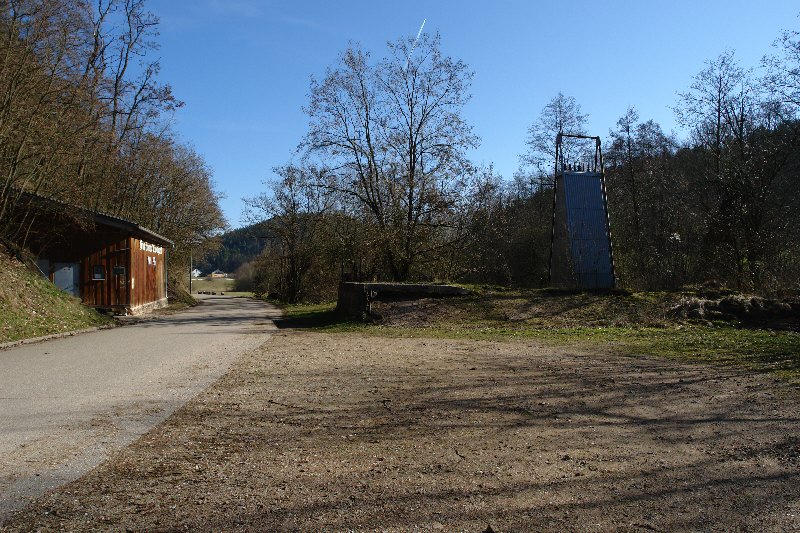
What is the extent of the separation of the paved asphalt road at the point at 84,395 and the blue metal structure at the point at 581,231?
12.1m

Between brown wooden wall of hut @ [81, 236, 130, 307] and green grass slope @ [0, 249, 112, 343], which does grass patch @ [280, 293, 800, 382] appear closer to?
green grass slope @ [0, 249, 112, 343]

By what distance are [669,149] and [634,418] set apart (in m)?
34.7

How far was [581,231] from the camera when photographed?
22.9 metres

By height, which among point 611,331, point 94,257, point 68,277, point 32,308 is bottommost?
point 611,331

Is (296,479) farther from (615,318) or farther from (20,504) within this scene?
(615,318)

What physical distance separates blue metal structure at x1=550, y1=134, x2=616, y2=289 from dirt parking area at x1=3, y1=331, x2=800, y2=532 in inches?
550

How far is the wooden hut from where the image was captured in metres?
23.7

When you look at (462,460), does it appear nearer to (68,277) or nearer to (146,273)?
(68,277)

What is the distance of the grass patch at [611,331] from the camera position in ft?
34.7

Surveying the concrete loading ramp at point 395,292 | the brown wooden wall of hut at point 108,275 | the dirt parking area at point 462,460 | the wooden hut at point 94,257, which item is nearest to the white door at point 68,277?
the wooden hut at point 94,257

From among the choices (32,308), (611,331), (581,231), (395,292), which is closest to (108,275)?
(32,308)

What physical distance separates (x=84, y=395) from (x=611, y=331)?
12.2m

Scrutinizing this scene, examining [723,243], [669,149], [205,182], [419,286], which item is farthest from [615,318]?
[205,182]

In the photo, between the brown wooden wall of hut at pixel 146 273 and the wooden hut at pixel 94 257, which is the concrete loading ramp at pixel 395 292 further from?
the brown wooden wall of hut at pixel 146 273
